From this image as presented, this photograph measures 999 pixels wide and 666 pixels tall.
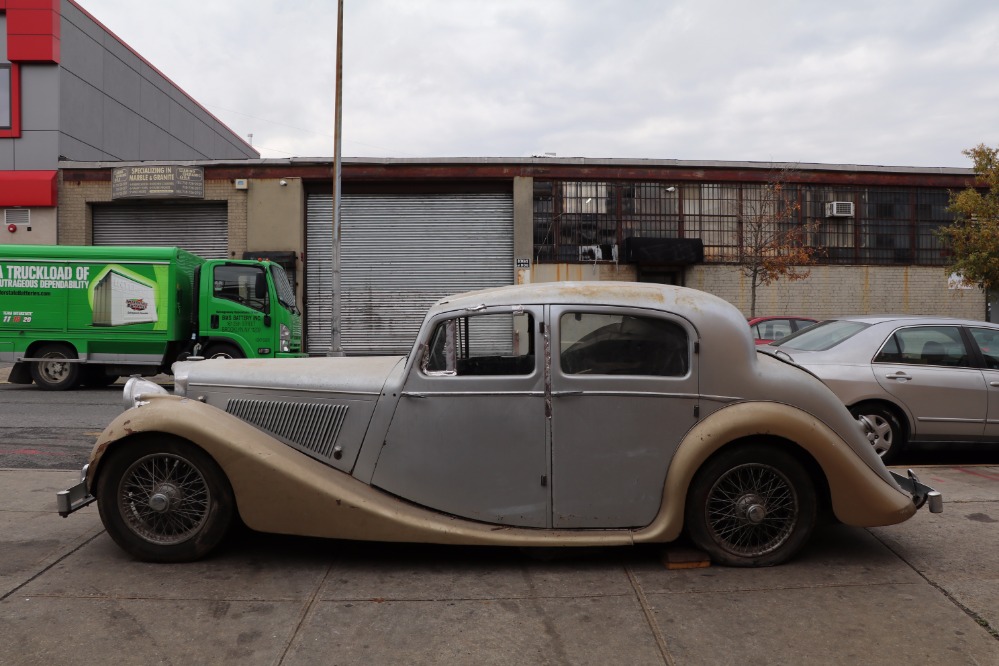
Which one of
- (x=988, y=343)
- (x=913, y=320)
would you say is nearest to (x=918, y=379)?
(x=913, y=320)

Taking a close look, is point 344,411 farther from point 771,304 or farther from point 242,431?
point 771,304

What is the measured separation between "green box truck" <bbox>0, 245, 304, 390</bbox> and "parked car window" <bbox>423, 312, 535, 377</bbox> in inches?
391

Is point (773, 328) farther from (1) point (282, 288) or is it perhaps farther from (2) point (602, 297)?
(2) point (602, 297)

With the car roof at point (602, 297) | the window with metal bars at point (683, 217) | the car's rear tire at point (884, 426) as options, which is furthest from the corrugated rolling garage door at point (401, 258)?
the car roof at point (602, 297)

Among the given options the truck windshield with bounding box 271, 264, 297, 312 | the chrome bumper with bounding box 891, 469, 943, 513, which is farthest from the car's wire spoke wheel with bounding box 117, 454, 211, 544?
the truck windshield with bounding box 271, 264, 297, 312

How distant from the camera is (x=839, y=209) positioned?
2231 cm

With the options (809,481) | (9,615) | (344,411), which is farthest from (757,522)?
(9,615)

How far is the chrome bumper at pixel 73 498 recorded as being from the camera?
3.95 metres

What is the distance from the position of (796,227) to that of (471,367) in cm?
2044

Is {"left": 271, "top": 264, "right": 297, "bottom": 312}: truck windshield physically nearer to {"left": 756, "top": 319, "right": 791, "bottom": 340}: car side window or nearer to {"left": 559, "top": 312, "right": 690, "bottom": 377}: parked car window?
{"left": 756, "top": 319, "right": 791, "bottom": 340}: car side window

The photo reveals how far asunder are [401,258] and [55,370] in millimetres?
11143

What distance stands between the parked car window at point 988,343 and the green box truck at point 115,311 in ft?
35.3

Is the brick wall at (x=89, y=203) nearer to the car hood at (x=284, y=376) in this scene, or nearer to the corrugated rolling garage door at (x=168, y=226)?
the corrugated rolling garage door at (x=168, y=226)

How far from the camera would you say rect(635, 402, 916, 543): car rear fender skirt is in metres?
3.88
